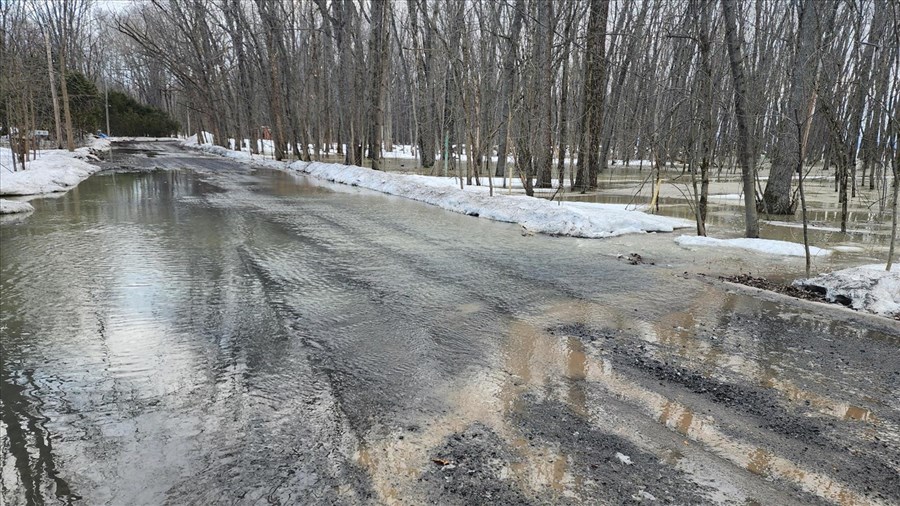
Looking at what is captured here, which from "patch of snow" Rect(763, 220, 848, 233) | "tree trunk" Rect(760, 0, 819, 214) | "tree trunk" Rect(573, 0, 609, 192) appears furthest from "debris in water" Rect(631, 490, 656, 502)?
"tree trunk" Rect(573, 0, 609, 192)

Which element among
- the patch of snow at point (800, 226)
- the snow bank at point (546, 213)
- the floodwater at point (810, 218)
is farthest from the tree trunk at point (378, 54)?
the patch of snow at point (800, 226)

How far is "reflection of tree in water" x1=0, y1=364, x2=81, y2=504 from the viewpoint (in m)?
2.55

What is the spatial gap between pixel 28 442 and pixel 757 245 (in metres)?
9.49

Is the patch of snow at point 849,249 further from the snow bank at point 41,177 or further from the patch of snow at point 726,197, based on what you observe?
the snow bank at point 41,177

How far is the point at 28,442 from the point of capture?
115 inches

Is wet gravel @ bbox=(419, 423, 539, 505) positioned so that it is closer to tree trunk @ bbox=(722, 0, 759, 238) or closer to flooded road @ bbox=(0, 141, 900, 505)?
flooded road @ bbox=(0, 141, 900, 505)

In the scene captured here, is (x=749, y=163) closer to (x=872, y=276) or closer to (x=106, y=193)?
(x=872, y=276)

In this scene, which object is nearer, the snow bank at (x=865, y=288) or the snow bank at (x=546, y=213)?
the snow bank at (x=865, y=288)

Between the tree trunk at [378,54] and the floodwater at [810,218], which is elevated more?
the tree trunk at [378,54]

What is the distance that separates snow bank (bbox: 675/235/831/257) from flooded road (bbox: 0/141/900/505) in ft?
7.65

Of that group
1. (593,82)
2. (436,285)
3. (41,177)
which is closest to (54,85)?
(41,177)

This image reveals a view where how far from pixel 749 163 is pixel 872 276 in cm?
344

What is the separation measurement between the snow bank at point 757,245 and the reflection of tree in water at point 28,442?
345 inches

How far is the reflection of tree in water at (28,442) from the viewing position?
8.36 ft
